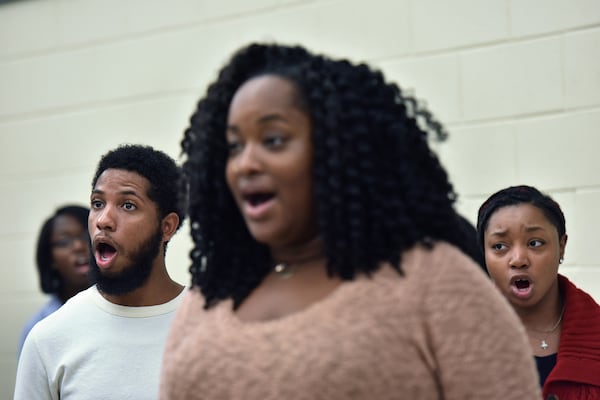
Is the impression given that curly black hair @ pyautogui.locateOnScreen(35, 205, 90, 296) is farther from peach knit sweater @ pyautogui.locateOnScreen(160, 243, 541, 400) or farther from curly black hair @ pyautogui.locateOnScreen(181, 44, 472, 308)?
peach knit sweater @ pyautogui.locateOnScreen(160, 243, 541, 400)

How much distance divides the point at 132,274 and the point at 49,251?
2520 millimetres

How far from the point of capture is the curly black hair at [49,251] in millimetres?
5762

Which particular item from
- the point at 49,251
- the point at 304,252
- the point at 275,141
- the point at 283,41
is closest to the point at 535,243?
the point at 304,252

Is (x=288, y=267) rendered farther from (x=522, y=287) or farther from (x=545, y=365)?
(x=522, y=287)

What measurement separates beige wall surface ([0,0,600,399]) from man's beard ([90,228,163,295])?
2.23 meters

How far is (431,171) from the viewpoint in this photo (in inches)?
86.0

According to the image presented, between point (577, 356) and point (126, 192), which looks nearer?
point (577, 356)

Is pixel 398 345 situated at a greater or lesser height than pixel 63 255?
greater

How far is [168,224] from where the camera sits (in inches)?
143

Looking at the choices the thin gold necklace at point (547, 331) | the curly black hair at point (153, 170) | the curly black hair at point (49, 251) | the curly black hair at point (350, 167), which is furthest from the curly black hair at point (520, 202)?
the curly black hair at point (49, 251)

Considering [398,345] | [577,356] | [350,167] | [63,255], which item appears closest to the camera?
[398,345]

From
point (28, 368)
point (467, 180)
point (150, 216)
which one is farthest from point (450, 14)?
point (28, 368)

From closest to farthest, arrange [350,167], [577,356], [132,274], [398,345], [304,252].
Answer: [398,345], [350,167], [304,252], [577,356], [132,274]

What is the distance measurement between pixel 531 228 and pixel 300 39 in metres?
2.57
